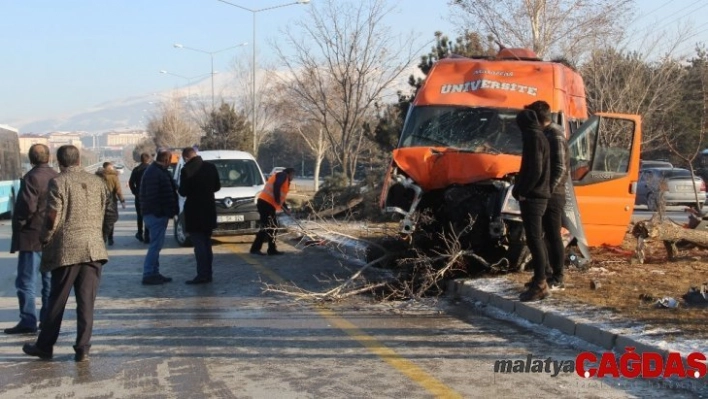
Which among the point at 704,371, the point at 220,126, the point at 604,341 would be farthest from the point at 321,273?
the point at 220,126

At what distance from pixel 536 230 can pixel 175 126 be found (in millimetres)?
57357

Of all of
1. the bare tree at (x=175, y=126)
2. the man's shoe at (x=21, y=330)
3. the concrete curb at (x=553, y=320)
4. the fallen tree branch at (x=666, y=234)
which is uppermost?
the bare tree at (x=175, y=126)

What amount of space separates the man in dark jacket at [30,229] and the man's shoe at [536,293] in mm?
4793

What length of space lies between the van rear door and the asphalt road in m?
2.42

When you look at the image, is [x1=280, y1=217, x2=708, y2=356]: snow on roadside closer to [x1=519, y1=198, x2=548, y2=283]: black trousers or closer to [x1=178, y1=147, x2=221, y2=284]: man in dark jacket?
[x1=519, y1=198, x2=548, y2=283]: black trousers

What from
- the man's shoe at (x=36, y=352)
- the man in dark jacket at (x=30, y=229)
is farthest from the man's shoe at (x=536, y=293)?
the man in dark jacket at (x=30, y=229)

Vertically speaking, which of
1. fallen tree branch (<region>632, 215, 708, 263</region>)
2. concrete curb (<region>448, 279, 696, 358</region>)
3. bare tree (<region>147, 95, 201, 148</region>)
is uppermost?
bare tree (<region>147, 95, 201, 148</region>)

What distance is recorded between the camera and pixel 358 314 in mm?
8188

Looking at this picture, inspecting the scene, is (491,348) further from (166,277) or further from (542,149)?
(166,277)

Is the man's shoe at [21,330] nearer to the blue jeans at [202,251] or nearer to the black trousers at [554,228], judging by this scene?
the blue jeans at [202,251]

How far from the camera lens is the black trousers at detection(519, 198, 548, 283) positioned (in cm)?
785

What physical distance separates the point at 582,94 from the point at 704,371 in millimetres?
7918

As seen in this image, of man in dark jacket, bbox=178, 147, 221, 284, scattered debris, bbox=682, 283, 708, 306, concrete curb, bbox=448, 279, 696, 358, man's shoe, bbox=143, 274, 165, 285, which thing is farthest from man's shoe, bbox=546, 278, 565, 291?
man's shoe, bbox=143, 274, 165, 285

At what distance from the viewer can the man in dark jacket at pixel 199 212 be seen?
10.3 metres
